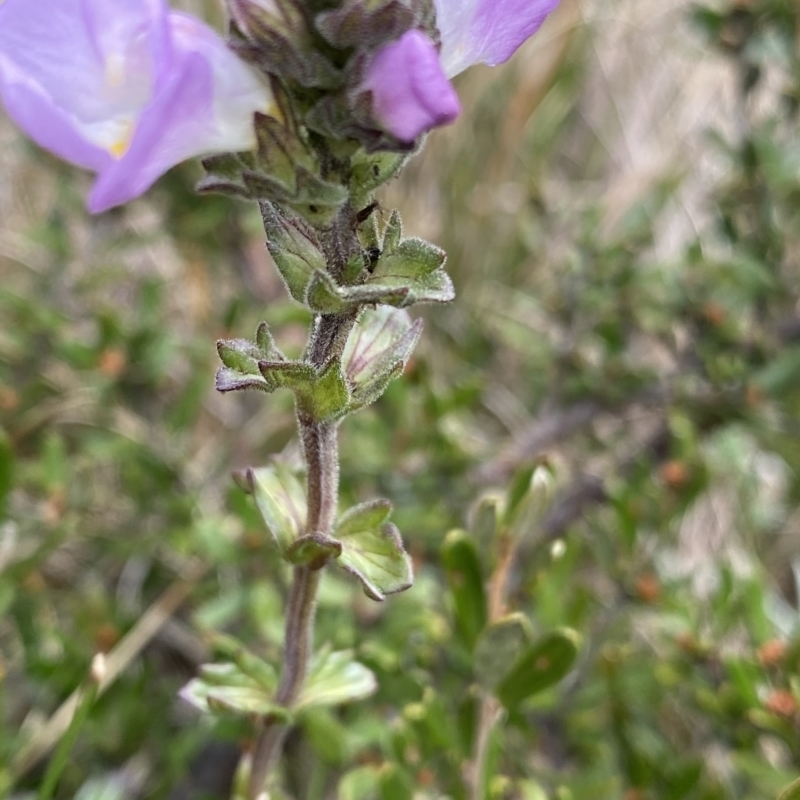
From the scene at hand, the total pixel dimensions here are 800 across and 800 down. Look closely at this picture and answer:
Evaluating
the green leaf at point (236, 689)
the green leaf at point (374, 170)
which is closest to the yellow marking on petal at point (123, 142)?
the green leaf at point (374, 170)

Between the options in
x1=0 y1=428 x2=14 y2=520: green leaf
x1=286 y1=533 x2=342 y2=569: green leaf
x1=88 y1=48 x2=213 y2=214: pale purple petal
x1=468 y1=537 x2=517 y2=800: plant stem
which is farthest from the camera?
x1=0 y1=428 x2=14 y2=520: green leaf

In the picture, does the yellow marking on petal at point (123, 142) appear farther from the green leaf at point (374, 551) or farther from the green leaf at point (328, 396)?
the green leaf at point (374, 551)

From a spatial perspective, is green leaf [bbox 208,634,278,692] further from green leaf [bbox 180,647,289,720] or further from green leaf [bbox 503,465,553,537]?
green leaf [bbox 503,465,553,537]

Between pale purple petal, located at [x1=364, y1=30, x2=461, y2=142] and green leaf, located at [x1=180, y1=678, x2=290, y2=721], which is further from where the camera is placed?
green leaf, located at [x1=180, y1=678, x2=290, y2=721]

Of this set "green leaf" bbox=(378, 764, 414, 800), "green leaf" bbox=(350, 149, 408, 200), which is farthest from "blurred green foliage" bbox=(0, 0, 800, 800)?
"green leaf" bbox=(350, 149, 408, 200)

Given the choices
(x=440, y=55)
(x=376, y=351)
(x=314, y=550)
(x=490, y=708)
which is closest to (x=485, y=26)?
(x=440, y=55)

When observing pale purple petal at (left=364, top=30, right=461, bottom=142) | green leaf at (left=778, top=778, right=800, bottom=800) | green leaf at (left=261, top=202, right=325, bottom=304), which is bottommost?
green leaf at (left=778, top=778, right=800, bottom=800)

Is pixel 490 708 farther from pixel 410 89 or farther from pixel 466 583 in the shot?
pixel 410 89

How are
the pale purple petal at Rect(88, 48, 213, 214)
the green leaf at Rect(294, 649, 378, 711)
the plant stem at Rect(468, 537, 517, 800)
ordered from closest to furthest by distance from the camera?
the pale purple petal at Rect(88, 48, 213, 214), the green leaf at Rect(294, 649, 378, 711), the plant stem at Rect(468, 537, 517, 800)
